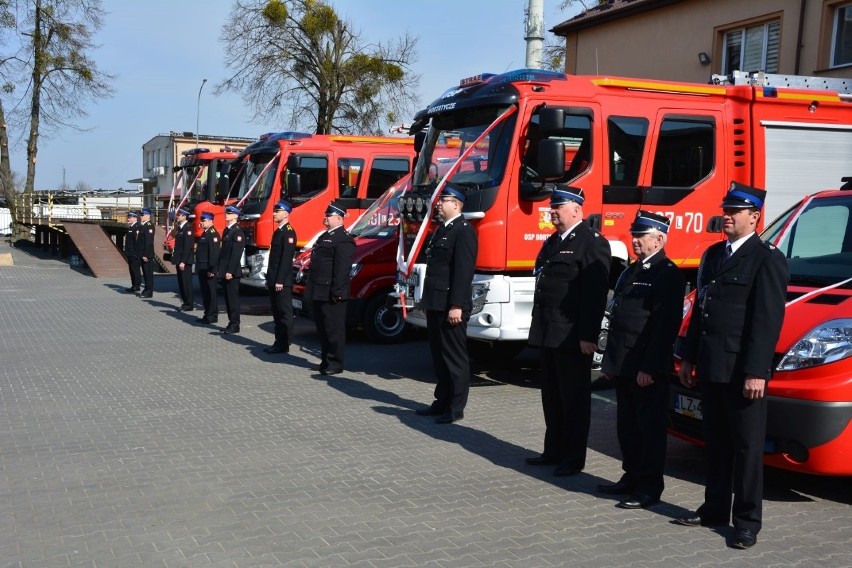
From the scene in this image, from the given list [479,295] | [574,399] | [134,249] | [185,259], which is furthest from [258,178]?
[574,399]

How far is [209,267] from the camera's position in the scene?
45.9ft

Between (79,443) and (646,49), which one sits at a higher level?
(646,49)

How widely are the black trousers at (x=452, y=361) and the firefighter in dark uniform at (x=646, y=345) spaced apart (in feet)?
7.36

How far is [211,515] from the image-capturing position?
5.13 metres

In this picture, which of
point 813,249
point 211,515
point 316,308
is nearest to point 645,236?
point 813,249

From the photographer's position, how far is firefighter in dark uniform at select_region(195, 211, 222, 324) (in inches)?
553

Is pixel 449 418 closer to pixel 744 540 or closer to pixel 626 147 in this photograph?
pixel 744 540

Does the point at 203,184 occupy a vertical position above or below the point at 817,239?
above

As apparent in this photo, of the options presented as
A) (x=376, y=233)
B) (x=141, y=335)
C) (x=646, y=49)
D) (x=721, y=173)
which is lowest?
(x=141, y=335)

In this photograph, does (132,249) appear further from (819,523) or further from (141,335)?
(819,523)

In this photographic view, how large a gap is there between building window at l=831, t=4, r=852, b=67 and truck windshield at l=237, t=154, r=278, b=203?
9841 millimetres

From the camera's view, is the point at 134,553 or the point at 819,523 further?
the point at 819,523

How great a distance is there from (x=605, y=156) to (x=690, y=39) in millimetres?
10137

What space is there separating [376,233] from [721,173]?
15.8ft
